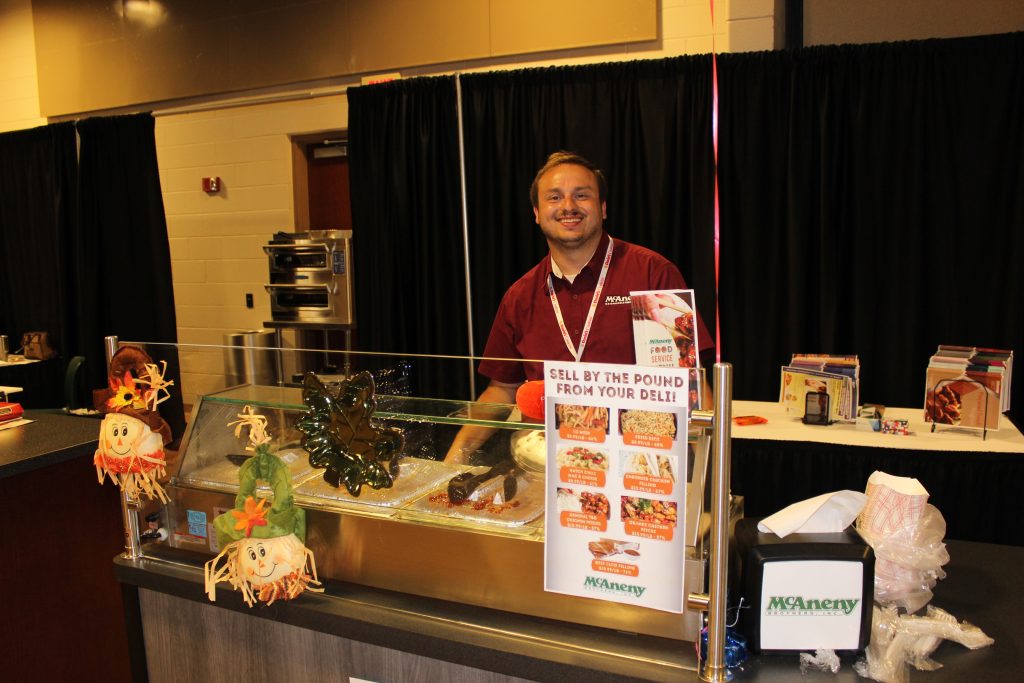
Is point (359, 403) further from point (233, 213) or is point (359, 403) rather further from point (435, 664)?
point (233, 213)

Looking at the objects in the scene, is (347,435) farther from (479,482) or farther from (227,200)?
(227,200)

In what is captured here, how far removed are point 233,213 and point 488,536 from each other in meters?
4.97

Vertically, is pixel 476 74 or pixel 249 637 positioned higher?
pixel 476 74

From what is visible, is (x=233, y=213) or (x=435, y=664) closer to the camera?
(x=435, y=664)

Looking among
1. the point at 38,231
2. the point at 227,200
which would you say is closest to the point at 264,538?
the point at 227,200

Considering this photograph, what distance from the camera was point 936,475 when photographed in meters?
2.85

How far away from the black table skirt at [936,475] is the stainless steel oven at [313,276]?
9.39 ft

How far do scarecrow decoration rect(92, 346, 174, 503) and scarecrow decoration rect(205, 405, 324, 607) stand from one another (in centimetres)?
29

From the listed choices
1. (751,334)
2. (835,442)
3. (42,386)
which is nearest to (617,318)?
(835,442)

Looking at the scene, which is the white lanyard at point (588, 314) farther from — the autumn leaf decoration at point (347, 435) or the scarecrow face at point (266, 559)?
the scarecrow face at point (266, 559)

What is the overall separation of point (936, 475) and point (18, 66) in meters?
7.18

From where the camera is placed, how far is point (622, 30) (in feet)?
14.0

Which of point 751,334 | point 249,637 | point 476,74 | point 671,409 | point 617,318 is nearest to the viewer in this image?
point 671,409

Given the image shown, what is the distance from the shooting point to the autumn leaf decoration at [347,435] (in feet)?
4.60
